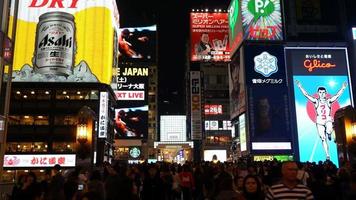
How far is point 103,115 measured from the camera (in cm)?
4875

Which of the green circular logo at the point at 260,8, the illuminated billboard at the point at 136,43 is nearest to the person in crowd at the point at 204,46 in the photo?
the illuminated billboard at the point at 136,43

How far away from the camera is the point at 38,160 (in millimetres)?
44875

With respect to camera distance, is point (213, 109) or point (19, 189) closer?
point (19, 189)

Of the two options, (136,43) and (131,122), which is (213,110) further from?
(136,43)

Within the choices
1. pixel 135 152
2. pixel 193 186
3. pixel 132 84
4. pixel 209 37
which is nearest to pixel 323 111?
pixel 209 37

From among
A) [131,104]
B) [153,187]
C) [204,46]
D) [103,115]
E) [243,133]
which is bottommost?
[153,187]

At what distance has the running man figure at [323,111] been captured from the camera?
124ft

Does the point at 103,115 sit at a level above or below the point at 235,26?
below

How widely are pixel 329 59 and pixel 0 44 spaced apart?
35.0 metres

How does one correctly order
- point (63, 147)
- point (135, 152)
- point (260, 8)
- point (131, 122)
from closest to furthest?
point (260, 8) < point (63, 147) < point (135, 152) < point (131, 122)

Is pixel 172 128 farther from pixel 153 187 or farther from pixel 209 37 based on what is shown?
pixel 153 187

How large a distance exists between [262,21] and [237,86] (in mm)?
7263

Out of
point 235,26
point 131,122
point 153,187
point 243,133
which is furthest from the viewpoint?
point 131,122

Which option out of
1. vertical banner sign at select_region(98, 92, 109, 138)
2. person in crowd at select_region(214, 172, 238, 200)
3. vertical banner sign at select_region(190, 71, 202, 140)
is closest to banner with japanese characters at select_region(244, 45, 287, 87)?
vertical banner sign at select_region(98, 92, 109, 138)
